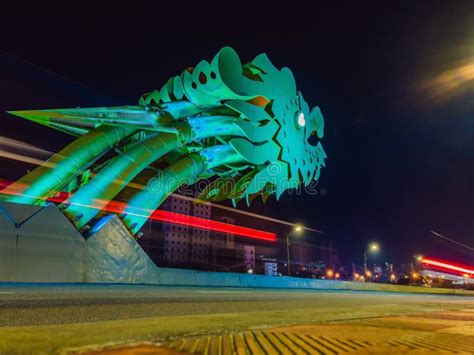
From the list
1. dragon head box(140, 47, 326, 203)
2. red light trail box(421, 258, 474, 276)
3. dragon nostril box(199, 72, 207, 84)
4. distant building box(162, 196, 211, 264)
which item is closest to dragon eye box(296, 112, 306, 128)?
dragon head box(140, 47, 326, 203)

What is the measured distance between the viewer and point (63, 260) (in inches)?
497

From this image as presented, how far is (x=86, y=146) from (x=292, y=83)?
1278cm

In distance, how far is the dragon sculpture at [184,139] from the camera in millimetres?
17016

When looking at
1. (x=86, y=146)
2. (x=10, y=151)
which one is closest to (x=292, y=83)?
(x=86, y=146)

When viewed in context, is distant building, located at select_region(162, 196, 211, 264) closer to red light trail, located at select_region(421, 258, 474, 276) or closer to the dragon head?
red light trail, located at select_region(421, 258, 474, 276)

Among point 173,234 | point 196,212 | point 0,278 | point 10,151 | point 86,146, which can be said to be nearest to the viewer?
point 0,278

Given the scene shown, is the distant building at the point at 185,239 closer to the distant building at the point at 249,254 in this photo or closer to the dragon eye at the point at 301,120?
the distant building at the point at 249,254

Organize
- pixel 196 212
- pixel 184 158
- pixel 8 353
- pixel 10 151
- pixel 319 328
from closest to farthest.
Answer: pixel 8 353, pixel 319 328, pixel 184 158, pixel 10 151, pixel 196 212

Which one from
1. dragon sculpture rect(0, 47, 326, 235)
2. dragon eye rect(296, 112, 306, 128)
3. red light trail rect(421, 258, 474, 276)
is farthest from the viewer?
red light trail rect(421, 258, 474, 276)

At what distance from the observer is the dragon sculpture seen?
17.0 m

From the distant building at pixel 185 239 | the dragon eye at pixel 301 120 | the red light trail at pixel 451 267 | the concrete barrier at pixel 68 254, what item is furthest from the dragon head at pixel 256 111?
the distant building at pixel 185 239

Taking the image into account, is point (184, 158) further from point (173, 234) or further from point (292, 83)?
point (173, 234)

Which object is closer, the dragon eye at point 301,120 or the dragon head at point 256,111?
the dragon head at point 256,111

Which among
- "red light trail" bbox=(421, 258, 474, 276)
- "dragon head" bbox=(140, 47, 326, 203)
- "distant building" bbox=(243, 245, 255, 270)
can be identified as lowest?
"red light trail" bbox=(421, 258, 474, 276)
